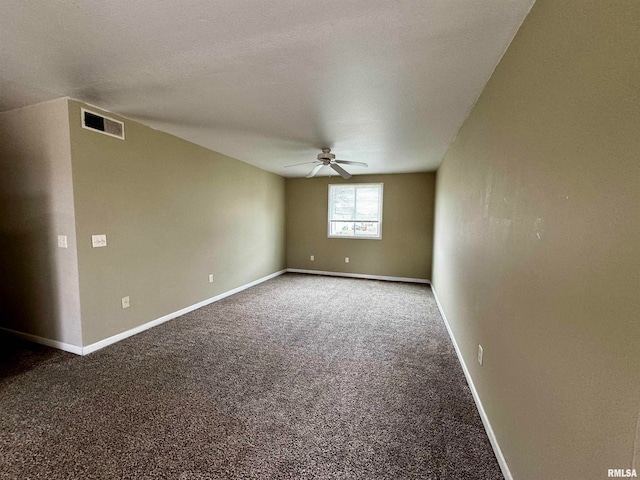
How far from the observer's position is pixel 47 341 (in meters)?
2.69

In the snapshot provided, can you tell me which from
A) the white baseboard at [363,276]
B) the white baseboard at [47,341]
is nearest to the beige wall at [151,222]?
the white baseboard at [47,341]

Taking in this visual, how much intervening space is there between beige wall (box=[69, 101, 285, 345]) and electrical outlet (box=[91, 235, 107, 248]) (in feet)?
0.13

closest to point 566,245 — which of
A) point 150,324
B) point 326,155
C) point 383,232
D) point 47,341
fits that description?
point 326,155

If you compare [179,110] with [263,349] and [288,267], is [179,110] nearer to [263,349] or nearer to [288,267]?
[263,349]

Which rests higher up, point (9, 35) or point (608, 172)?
point (9, 35)

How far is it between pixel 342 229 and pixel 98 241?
4575 mm

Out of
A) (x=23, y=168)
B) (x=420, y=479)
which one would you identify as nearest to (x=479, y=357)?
(x=420, y=479)

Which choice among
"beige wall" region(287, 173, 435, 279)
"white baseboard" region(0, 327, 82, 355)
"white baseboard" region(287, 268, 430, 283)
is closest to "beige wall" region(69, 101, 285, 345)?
"white baseboard" region(0, 327, 82, 355)

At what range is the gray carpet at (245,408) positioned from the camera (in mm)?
1392

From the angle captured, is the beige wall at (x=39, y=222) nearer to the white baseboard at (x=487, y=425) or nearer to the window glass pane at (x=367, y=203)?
the white baseboard at (x=487, y=425)

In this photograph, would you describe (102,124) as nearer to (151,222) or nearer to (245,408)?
(151,222)

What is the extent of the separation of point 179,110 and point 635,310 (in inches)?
128

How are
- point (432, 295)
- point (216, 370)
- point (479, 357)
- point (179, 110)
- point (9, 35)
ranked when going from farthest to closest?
point (432, 295)
point (179, 110)
point (216, 370)
point (479, 357)
point (9, 35)

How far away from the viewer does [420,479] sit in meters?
1.32
